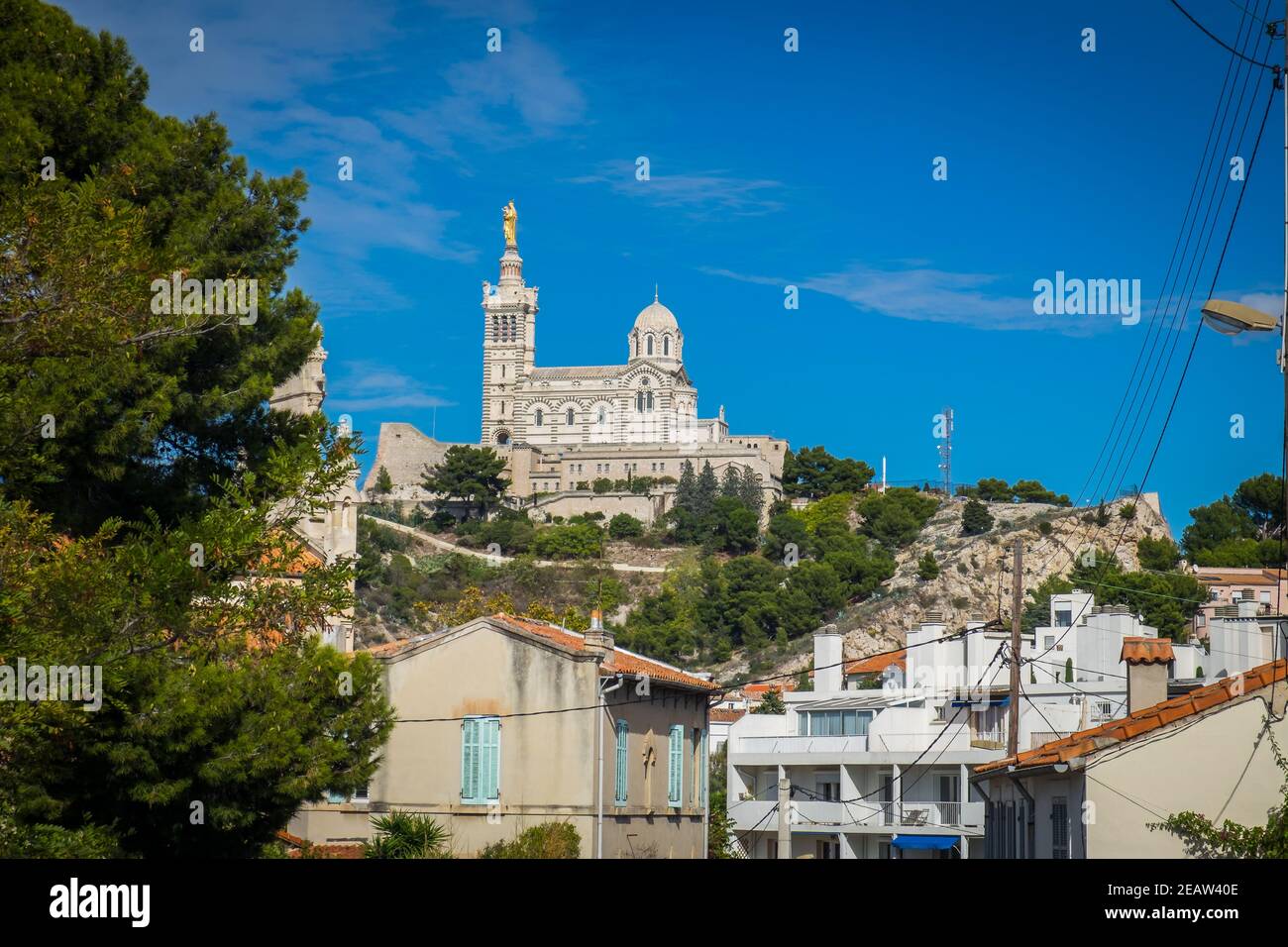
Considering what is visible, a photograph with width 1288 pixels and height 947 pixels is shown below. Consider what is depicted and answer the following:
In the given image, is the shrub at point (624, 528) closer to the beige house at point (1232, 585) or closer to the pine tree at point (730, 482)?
the pine tree at point (730, 482)

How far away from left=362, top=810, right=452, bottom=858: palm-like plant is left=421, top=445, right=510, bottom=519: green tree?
114m

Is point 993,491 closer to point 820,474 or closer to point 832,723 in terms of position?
point 820,474

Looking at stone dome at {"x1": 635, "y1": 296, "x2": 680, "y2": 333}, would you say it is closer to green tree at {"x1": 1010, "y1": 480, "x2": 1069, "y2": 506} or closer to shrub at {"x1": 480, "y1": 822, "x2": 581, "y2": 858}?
green tree at {"x1": 1010, "y1": 480, "x2": 1069, "y2": 506}

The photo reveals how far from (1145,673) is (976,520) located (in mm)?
103433

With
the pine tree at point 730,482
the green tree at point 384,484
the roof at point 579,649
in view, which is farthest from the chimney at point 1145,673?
the green tree at point 384,484

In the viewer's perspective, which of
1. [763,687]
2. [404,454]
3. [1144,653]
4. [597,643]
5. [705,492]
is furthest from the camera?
[404,454]

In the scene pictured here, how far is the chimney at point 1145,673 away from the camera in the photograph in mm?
23344

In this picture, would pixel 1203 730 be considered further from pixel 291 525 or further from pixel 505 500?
pixel 505 500

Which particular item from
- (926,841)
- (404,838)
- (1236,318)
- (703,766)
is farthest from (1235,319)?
(926,841)

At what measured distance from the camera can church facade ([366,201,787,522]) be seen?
147500mm

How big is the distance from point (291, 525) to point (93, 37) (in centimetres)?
721

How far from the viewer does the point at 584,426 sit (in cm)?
15812

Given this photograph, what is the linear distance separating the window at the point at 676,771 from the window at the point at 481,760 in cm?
431
